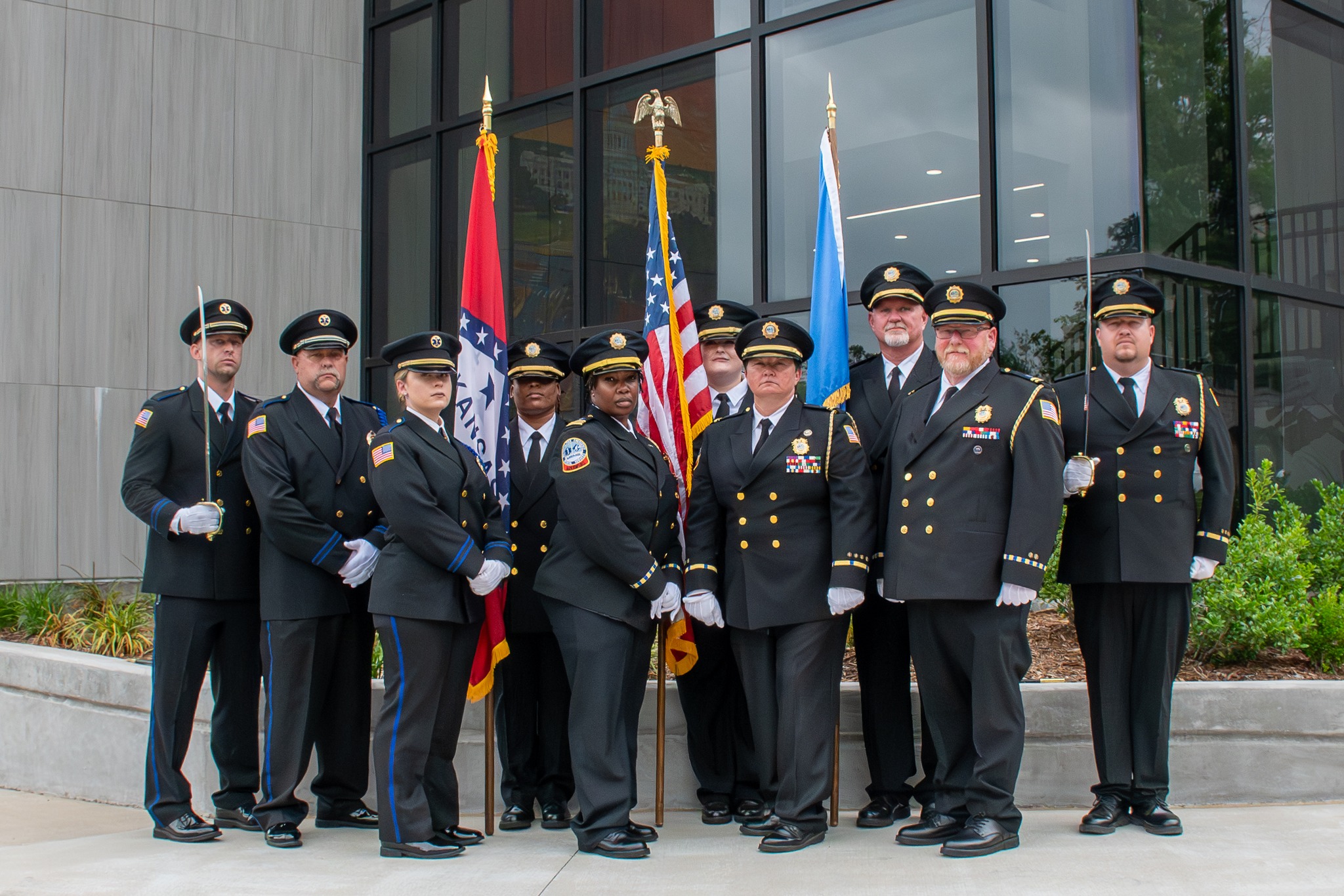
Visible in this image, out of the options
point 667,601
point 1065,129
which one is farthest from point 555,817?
point 1065,129

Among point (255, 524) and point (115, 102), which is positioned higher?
point (115, 102)

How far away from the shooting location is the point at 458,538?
15.5 feet

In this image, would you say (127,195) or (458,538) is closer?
(458,538)

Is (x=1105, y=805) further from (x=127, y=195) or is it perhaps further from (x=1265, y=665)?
(x=127, y=195)

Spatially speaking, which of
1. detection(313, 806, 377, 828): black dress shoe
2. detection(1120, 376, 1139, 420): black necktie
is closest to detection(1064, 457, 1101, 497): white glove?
detection(1120, 376, 1139, 420): black necktie

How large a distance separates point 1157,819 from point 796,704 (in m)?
1.46

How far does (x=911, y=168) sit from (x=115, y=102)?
714cm

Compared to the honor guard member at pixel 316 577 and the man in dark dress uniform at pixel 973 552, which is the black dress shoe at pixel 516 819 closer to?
the honor guard member at pixel 316 577

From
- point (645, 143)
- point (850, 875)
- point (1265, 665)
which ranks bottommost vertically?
point (850, 875)

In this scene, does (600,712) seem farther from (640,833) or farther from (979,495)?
(979,495)

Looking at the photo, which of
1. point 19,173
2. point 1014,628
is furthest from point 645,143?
point 1014,628

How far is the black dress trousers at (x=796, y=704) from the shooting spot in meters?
4.78

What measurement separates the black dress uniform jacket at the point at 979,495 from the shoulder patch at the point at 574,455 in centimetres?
122

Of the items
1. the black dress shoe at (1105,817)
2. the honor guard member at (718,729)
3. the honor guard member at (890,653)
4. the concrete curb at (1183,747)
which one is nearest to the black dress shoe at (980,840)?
the black dress shoe at (1105,817)
